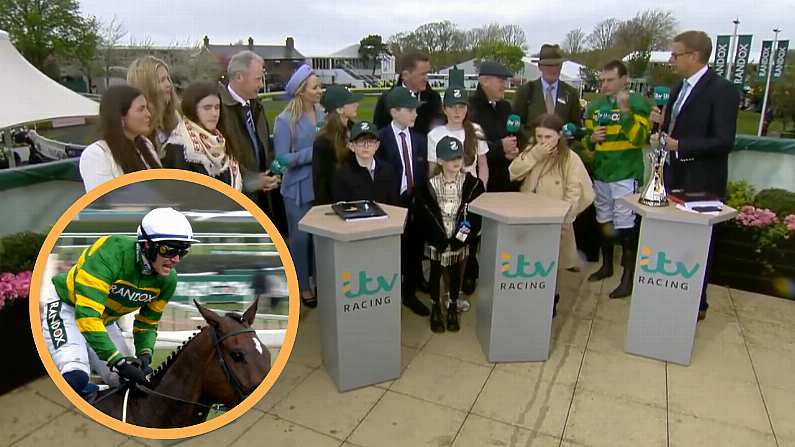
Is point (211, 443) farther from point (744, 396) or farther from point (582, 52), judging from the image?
point (582, 52)

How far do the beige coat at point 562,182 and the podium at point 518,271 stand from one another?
0.29 m

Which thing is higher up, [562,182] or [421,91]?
[421,91]

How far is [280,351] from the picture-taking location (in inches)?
41.6

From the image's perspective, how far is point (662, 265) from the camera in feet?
10.9

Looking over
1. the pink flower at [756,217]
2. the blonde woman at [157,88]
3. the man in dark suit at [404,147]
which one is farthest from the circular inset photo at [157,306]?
the pink flower at [756,217]

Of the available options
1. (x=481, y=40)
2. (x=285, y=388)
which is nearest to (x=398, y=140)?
(x=285, y=388)

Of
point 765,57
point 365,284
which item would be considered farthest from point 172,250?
point 765,57

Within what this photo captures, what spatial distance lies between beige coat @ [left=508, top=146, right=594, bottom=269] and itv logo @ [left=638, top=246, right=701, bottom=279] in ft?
1.74

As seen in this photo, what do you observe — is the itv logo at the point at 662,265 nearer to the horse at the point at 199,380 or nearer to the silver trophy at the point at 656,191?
the silver trophy at the point at 656,191

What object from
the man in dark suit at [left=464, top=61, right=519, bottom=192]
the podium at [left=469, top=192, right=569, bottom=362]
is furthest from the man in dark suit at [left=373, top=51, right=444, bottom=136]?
the podium at [left=469, top=192, right=569, bottom=362]

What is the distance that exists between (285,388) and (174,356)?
2333mm

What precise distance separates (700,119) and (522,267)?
173 centimetres

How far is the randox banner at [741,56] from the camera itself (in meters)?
18.5

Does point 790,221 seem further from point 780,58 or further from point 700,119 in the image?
point 780,58
